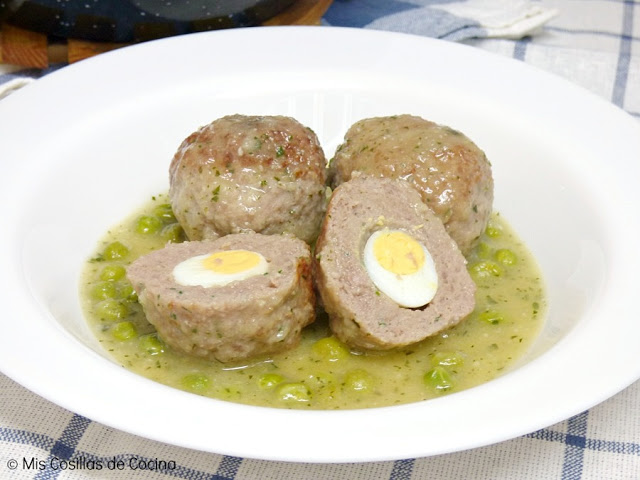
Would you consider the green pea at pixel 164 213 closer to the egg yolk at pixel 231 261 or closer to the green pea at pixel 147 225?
the green pea at pixel 147 225

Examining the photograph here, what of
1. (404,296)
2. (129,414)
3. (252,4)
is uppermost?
(252,4)

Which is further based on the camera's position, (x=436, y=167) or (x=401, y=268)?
(x=436, y=167)

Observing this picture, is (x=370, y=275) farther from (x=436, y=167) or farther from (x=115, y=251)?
(x=115, y=251)

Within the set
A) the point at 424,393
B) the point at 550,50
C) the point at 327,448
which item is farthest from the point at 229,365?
the point at 550,50

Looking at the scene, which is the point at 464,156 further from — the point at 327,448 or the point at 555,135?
the point at 327,448

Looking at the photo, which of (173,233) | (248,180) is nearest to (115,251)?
(173,233)

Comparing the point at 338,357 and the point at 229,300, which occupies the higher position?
the point at 229,300

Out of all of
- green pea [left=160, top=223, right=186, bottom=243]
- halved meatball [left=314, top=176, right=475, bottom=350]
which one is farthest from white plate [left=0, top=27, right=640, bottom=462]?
halved meatball [left=314, top=176, right=475, bottom=350]
